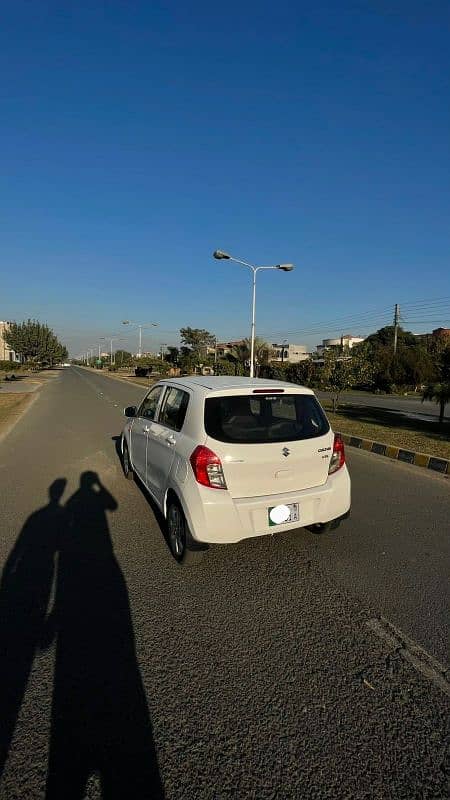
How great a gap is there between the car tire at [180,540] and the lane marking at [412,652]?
4.96ft

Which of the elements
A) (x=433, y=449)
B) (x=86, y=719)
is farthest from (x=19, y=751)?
(x=433, y=449)

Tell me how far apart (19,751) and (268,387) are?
3.07 m

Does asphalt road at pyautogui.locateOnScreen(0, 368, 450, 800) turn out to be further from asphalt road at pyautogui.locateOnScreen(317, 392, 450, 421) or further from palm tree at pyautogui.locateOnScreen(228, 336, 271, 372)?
palm tree at pyautogui.locateOnScreen(228, 336, 271, 372)

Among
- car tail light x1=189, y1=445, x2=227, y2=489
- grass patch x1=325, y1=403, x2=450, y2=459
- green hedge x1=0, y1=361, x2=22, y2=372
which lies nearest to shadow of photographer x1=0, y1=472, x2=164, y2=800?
car tail light x1=189, y1=445, x2=227, y2=489

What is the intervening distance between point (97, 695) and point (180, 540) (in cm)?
168

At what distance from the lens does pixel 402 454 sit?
8.98 meters

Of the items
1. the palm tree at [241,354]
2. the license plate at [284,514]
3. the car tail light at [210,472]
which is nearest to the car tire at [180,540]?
the car tail light at [210,472]

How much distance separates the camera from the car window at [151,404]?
528 centimetres

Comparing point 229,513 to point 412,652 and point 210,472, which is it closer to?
point 210,472

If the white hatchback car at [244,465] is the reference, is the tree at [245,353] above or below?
above

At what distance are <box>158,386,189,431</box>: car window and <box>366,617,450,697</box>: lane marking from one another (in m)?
2.31

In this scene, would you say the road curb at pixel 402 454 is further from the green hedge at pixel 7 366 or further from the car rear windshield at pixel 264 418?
the green hedge at pixel 7 366

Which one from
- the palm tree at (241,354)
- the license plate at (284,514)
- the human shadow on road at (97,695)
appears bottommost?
the human shadow on road at (97,695)

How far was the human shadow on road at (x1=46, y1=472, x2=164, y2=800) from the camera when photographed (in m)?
1.92
